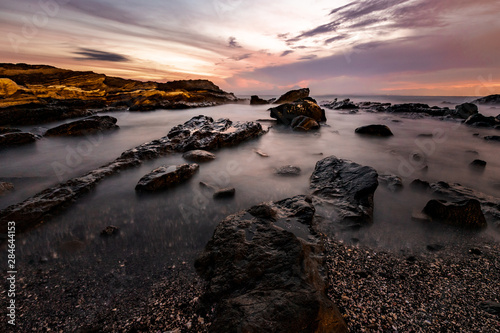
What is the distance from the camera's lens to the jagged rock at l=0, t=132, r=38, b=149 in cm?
743

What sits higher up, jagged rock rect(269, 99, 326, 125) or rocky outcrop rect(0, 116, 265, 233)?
jagged rock rect(269, 99, 326, 125)

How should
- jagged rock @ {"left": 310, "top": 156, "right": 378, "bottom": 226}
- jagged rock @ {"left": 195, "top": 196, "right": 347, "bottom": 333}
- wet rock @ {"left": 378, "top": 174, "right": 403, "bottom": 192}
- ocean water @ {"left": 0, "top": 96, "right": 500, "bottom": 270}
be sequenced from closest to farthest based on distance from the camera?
jagged rock @ {"left": 195, "top": 196, "right": 347, "bottom": 333}
ocean water @ {"left": 0, "top": 96, "right": 500, "bottom": 270}
jagged rock @ {"left": 310, "top": 156, "right": 378, "bottom": 226}
wet rock @ {"left": 378, "top": 174, "right": 403, "bottom": 192}

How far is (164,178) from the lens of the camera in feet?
15.0

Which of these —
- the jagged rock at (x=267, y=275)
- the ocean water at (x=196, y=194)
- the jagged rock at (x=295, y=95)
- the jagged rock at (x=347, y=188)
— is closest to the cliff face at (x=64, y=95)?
the ocean water at (x=196, y=194)

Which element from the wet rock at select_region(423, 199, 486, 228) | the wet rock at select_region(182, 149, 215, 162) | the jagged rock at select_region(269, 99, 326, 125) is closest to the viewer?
the wet rock at select_region(423, 199, 486, 228)

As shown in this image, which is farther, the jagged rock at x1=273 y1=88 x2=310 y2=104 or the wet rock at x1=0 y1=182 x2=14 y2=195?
the jagged rock at x1=273 y1=88 x2=310 y2=104

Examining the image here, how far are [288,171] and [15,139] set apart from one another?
1084cm

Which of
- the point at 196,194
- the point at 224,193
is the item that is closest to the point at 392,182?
the point at 224,193

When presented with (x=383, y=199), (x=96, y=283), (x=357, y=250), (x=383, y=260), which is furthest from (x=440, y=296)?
(x=96, y=283)

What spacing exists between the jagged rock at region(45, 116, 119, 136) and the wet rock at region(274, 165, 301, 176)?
1075 cm

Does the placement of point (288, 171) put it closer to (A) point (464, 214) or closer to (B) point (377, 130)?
(A) point (464, 214)

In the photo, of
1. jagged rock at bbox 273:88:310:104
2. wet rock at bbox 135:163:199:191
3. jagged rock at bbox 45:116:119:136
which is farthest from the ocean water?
jagged rock at bbox 273:88:310:104

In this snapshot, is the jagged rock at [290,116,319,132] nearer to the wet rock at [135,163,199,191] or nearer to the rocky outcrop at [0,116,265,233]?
the rocky outcrop at [0,116,265,233]

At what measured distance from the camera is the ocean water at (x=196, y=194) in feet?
9.52
